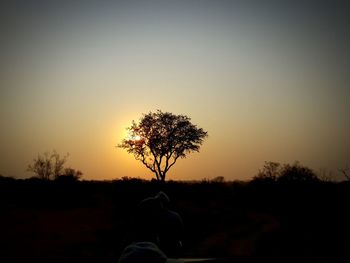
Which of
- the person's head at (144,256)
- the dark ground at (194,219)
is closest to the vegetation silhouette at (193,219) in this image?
the dark ground at (194,219)

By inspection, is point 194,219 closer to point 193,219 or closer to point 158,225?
point 193,219

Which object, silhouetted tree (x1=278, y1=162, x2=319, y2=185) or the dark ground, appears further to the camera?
silhouetted tree (x1=278, y1=162, x2=319, y2=185)

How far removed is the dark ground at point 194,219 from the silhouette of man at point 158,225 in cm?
300

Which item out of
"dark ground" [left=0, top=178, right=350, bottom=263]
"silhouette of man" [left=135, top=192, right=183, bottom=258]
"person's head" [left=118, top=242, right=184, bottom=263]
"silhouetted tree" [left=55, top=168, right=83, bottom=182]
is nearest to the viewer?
"person's head" [left=118, top=242, right=184, bottom=263]

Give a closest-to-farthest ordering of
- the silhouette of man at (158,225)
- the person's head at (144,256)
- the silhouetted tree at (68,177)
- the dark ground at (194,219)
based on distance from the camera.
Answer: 1. the person's head at (144,256)
2. the silhouette of man at (158,225)
3. the dark ground at (194,219)
4. the silhouetted tree at (68,177)

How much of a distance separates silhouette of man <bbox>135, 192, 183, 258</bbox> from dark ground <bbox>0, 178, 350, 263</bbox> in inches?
118

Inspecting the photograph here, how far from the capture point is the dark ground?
11.9m

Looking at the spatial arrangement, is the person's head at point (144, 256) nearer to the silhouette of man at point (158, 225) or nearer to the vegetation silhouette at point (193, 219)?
the silhouette of man at point (158, 225)

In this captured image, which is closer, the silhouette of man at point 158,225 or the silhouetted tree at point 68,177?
the silhouette of man at point 158,225

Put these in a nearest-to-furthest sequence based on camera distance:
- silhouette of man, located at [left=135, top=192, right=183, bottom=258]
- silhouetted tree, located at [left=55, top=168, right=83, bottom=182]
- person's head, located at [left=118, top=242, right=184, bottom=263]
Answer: person's head, located at [left=118, top=242, right=184, bottom=263] → silhouette of man, located at [left=135, top=192, right=183, bottom=258] → silhouetted tree, located at [left=55, top=168, right=83, bottom=182]

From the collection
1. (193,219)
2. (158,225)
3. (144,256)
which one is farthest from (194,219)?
(144,256)

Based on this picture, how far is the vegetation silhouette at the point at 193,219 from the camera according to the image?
11.9 m

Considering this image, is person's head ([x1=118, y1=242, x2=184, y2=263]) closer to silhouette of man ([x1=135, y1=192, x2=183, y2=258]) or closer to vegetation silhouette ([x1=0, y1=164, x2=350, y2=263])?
silhouette of man ([x1=135, y1=192, x2=183, y2=258])

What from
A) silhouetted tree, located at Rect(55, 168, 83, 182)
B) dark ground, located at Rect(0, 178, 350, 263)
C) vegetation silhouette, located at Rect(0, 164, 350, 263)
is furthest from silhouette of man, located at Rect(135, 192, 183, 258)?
silhouetted tree, located at Rect(55, 168, 83, 182)
